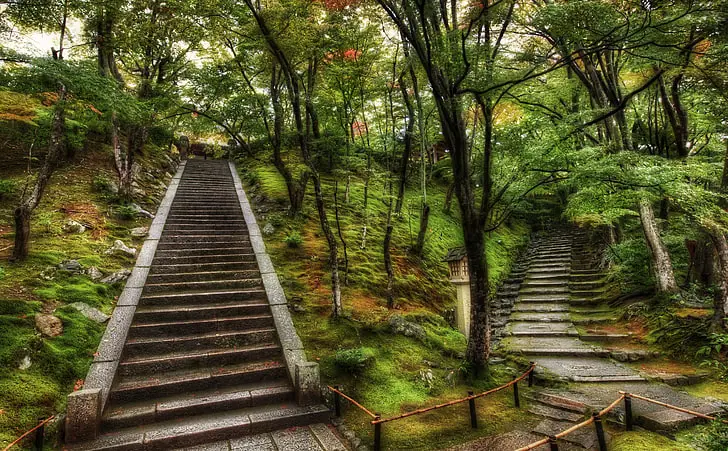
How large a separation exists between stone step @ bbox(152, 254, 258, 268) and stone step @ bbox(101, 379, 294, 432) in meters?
3.68

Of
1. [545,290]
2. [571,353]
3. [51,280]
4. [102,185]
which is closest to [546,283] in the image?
[545,290]

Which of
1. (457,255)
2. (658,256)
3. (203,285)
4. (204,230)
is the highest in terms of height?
(204,230)

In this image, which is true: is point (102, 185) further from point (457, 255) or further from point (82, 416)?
point (457, 255)

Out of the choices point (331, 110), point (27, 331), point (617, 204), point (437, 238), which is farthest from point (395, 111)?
point (27, 331)

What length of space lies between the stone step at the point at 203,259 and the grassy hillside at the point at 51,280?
641mm

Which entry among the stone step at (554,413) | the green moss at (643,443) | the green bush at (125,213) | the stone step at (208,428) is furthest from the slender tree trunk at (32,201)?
the green moss at (643,443)

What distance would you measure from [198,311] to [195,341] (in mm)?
725

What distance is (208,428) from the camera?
464cm

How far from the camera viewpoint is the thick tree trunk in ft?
29.0

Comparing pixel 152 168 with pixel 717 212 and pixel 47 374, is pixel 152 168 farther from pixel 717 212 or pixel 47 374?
pixel 717 212

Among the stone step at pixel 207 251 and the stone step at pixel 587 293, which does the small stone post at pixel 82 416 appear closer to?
the stone step at pixel 207 251

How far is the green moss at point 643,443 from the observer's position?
4.11m

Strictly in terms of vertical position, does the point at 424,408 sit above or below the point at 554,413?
above

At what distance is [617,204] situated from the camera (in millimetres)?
7379
